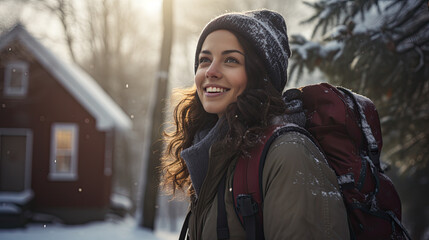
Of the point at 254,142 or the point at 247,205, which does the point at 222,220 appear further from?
the point at 254,142

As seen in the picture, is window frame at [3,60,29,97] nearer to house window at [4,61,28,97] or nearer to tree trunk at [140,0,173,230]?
house window at [4,61,28,97]

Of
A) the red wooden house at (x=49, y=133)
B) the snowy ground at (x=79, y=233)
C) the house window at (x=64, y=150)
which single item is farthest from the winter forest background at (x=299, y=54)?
the house window at (x=64, y=150)

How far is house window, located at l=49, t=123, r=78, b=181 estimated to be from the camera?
1524cm

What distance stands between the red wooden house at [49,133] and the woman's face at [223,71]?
44.1 feet

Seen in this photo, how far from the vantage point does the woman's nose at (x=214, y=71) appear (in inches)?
84.1

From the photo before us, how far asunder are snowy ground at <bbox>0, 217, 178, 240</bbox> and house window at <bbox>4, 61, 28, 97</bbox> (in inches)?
199

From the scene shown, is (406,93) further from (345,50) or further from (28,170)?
(28,170)

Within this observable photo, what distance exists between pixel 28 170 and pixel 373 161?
15.3 metres

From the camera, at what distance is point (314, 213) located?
5.05 feet

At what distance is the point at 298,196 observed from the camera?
5.10 ft

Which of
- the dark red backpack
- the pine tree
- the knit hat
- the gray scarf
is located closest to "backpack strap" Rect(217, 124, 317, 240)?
the dark red backpack

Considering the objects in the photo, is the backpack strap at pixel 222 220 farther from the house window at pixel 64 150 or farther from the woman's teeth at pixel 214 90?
the house window at pixel 64 150

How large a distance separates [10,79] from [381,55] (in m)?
15.0

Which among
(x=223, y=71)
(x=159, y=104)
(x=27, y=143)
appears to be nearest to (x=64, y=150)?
(x=27, y=143)
